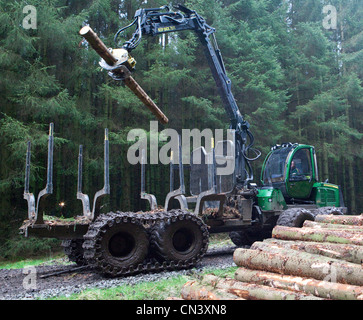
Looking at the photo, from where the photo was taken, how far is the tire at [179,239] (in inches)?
264

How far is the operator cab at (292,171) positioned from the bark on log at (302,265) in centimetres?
475

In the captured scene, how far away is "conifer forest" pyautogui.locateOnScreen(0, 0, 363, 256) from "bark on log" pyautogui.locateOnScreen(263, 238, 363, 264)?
5.81 meters

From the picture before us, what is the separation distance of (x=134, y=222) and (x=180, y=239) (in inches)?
45.0

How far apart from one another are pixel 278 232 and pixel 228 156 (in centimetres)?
332

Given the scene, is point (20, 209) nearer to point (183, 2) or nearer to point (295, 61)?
point (183, 2)

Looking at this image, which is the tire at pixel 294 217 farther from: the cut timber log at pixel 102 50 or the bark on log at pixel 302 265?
the cut timber log at pixel 102 50

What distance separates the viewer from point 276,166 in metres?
9.61

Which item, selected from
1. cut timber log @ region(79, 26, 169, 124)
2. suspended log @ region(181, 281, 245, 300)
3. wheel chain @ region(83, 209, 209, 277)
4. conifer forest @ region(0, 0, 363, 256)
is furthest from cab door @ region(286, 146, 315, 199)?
suspended log @ region(181, 281, 245, 300)

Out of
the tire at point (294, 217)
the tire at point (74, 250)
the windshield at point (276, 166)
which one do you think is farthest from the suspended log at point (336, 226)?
the tire at point (74, 250)

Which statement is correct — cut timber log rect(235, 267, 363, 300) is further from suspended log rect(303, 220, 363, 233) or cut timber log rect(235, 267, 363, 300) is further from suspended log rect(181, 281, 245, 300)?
suspended log rect(303, 220, 363, 233)

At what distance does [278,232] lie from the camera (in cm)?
578

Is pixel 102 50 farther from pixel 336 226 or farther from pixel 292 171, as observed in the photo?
pixel 292 171

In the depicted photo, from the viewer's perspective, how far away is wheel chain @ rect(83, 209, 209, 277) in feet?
19.8
